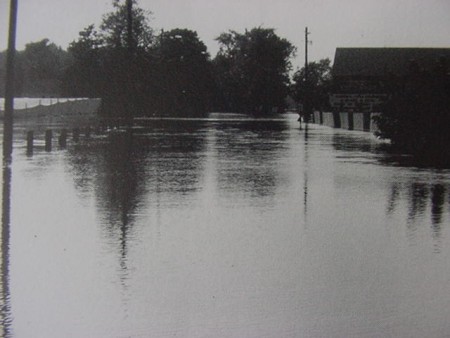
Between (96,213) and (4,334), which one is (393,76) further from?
(4,334)

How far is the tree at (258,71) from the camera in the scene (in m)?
135

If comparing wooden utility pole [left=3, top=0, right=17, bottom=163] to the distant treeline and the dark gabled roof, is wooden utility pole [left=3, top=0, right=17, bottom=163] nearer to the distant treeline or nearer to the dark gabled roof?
the distant treeline

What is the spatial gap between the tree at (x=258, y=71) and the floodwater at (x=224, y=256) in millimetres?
116729

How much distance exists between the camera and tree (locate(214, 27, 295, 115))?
13525 cm

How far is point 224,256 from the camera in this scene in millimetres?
9273

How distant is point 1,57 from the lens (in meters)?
152

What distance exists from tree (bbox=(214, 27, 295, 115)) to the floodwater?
116729mm

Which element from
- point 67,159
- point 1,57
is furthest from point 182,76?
point 67,159

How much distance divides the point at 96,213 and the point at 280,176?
24.9 feet

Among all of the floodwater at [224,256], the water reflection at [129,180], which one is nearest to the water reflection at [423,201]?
the floodwater at [224,256]

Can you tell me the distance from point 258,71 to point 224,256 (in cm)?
12671

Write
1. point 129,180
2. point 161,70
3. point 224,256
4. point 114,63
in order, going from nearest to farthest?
point 224,256 → point 129,180 → point 114,63 → point 161,70

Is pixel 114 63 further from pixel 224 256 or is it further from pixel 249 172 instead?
pixel 224 256

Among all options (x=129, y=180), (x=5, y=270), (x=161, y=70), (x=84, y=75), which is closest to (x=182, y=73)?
(x=161, y=70)
